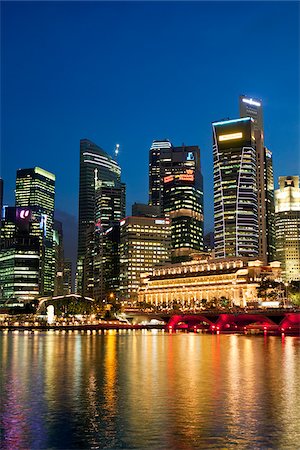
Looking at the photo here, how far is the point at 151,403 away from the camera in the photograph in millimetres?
39594

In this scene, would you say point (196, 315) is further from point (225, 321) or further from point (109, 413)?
point (109, 413)

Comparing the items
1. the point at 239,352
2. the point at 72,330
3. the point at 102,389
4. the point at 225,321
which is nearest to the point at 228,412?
the point at 102,389

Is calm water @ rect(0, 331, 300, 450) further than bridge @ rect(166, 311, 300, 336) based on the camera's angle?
No

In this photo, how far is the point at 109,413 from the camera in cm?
3609

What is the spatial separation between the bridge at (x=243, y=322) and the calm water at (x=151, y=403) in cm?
7524

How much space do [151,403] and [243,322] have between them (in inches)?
4906

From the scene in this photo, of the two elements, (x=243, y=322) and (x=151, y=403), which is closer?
(x=151, y=403)

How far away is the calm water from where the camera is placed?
96.4 feet

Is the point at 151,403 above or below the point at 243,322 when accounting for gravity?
below

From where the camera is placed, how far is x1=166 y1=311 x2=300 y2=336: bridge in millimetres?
143000

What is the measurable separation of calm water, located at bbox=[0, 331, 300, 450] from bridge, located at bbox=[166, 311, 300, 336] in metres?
75.2

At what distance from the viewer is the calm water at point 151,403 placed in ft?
96.4

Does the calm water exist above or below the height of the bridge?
below

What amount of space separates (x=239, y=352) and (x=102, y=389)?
38193 millimetres
